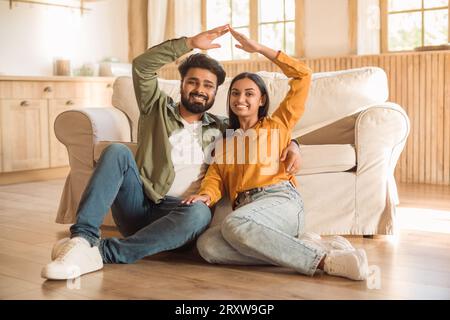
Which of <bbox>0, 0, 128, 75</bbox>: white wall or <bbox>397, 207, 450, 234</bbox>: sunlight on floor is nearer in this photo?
<bbox>397, 207, 450, 234</bbox>: sunlight on floor

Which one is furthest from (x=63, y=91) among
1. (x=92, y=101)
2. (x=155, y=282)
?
(x=155, y=282)

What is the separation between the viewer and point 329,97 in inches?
134

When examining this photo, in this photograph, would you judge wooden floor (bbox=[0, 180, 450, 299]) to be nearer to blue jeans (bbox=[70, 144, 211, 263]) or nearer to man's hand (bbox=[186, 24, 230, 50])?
blue jeans (bbox=[70, 144, 211, 263])

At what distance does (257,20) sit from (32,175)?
8.09ft

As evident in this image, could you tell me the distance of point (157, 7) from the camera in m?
6.35

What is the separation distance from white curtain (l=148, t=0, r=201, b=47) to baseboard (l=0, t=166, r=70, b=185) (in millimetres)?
1647

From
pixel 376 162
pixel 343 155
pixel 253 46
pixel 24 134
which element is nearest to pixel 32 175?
pixel 24 134

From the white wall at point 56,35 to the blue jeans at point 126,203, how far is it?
12.3 ft

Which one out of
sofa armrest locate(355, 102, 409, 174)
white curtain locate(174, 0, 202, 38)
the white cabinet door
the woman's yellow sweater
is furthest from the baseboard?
sofa armrest locate(355, 102, 409, 174)

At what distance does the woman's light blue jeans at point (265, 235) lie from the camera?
7.36 feet

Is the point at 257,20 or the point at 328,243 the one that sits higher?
Result: the point at 257,20

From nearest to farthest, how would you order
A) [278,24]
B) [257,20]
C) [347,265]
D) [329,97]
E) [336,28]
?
[347,265] < [329,97] < [336,28] < [278,24] < [257,20]

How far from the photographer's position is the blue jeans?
2.34 metres

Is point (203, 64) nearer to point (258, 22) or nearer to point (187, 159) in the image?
point (187, 159)
